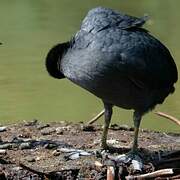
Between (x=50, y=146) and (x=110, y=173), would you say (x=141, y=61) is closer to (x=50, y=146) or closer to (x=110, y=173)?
(x=110, y=173)

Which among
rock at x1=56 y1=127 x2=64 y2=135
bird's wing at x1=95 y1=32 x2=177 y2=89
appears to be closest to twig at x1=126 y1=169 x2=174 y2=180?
bird's wing at x1=95 y1=32 x2=177 y2=89

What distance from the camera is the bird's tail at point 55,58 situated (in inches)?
192

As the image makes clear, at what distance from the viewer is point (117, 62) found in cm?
457

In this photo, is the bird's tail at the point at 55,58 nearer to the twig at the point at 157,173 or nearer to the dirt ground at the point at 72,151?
the dirt ground at the point at 72,151

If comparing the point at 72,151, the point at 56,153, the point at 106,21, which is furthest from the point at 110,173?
the point at 106,21

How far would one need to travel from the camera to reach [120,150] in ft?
16.7

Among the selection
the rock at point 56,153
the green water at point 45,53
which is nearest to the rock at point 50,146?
the rock at point 56,153

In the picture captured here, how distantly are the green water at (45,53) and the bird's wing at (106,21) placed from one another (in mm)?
2234

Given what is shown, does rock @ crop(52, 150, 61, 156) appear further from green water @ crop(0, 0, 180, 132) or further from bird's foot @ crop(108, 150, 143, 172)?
green water @ crop(0, 0, 180, 132)

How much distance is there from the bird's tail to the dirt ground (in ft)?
1.74

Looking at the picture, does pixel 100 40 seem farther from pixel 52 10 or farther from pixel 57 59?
pixel 52 10

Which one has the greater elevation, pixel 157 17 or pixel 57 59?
pixel 57 59

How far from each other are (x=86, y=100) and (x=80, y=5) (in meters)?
10.9

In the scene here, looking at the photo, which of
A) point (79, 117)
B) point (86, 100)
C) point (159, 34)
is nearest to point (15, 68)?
point (86, 100)
